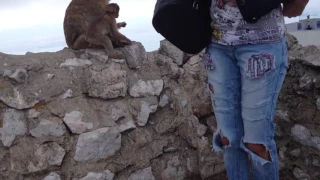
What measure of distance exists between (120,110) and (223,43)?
38.3 inches

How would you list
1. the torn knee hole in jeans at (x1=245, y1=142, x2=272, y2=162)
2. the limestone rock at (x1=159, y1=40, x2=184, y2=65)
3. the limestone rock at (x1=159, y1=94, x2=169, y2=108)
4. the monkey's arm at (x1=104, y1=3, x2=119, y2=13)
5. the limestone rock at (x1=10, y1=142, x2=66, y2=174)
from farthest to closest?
the monkey's arm at (x1=104, y1=3, x2=119, y2=13), the limestone rock at (x1=159, y1=40, x2=184, y2=65), the limestone rock at (x1=159, y1=94, x2=169, y2=108), the limestone rock at (x1=10, y1=142, x2=66, y2=174), the torn knee hole in jeans at (x1=245, y1=142, x2=272, y2=162)

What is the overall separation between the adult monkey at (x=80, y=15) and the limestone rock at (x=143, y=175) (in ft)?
3.18

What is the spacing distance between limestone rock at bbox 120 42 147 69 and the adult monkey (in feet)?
1.20

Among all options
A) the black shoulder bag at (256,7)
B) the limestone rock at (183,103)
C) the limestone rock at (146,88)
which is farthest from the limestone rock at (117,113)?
the black shoulder bag at (256,7)

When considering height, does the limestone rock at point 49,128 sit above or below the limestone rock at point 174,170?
above

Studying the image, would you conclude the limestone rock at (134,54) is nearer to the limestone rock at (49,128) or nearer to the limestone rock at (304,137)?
the limestone rock at (49,128)

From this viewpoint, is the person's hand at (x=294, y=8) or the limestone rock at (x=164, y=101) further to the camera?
the limestone rock at (x=164, y=101)

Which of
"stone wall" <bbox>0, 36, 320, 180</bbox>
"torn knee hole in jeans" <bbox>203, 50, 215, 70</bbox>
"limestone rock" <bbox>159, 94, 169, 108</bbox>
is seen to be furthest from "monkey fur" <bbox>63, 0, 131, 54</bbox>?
"torn knee hole in jeans" <bbox>203, 50, 215, 70</bbox>

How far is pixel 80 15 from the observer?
2.63m

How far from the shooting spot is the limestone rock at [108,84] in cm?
212

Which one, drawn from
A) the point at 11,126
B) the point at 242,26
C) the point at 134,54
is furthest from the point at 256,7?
the point at 11,126

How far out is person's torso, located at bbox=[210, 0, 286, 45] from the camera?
1.24m

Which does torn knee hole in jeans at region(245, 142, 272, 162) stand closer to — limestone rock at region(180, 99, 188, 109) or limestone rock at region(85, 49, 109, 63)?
limestone rock at region(180, 99, 188, 109)

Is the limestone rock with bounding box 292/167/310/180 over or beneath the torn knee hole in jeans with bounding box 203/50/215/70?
beneath
